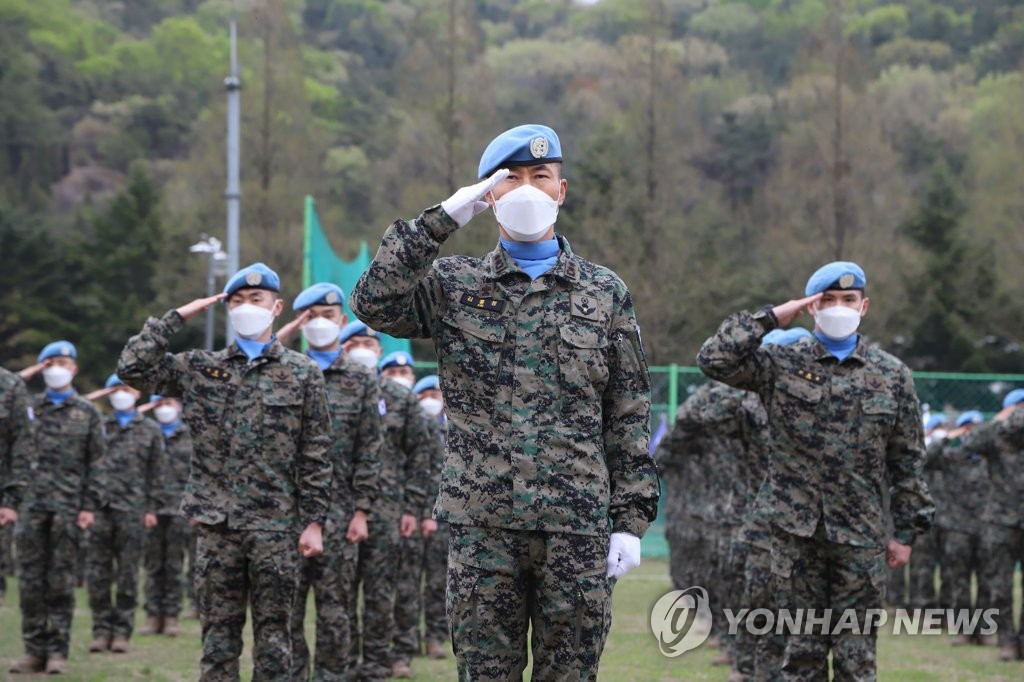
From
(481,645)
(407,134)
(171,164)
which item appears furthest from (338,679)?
(171,164)

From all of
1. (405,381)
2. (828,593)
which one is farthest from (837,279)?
(405,381)

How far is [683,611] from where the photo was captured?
8.59 meters

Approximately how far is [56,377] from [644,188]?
2411cm

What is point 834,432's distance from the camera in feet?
22.5

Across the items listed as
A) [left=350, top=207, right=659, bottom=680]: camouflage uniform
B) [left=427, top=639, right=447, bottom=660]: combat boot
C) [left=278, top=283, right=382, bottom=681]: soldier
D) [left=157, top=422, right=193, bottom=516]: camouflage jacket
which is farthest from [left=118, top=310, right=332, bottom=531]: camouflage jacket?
[left=157, top=422, right=193, bottom=516]: camouflage jacket

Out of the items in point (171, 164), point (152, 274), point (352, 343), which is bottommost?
point (352, 343)

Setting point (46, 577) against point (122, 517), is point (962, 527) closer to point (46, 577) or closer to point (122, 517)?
point (122, 517)

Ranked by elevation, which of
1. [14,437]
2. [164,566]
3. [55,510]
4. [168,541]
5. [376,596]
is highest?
[14,437]

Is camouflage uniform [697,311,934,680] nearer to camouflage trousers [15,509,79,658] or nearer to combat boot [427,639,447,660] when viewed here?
combat boot [427,639,447,660]

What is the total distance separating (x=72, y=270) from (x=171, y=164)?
25108 millimetres

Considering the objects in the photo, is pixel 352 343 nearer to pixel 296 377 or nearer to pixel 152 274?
pixel 296 377

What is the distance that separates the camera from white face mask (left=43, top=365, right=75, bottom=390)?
430 inches

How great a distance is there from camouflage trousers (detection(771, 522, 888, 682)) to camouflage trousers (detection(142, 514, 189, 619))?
26.1 feet

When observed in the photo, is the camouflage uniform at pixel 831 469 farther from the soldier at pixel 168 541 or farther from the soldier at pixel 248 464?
the soldier at pixel 168 541
